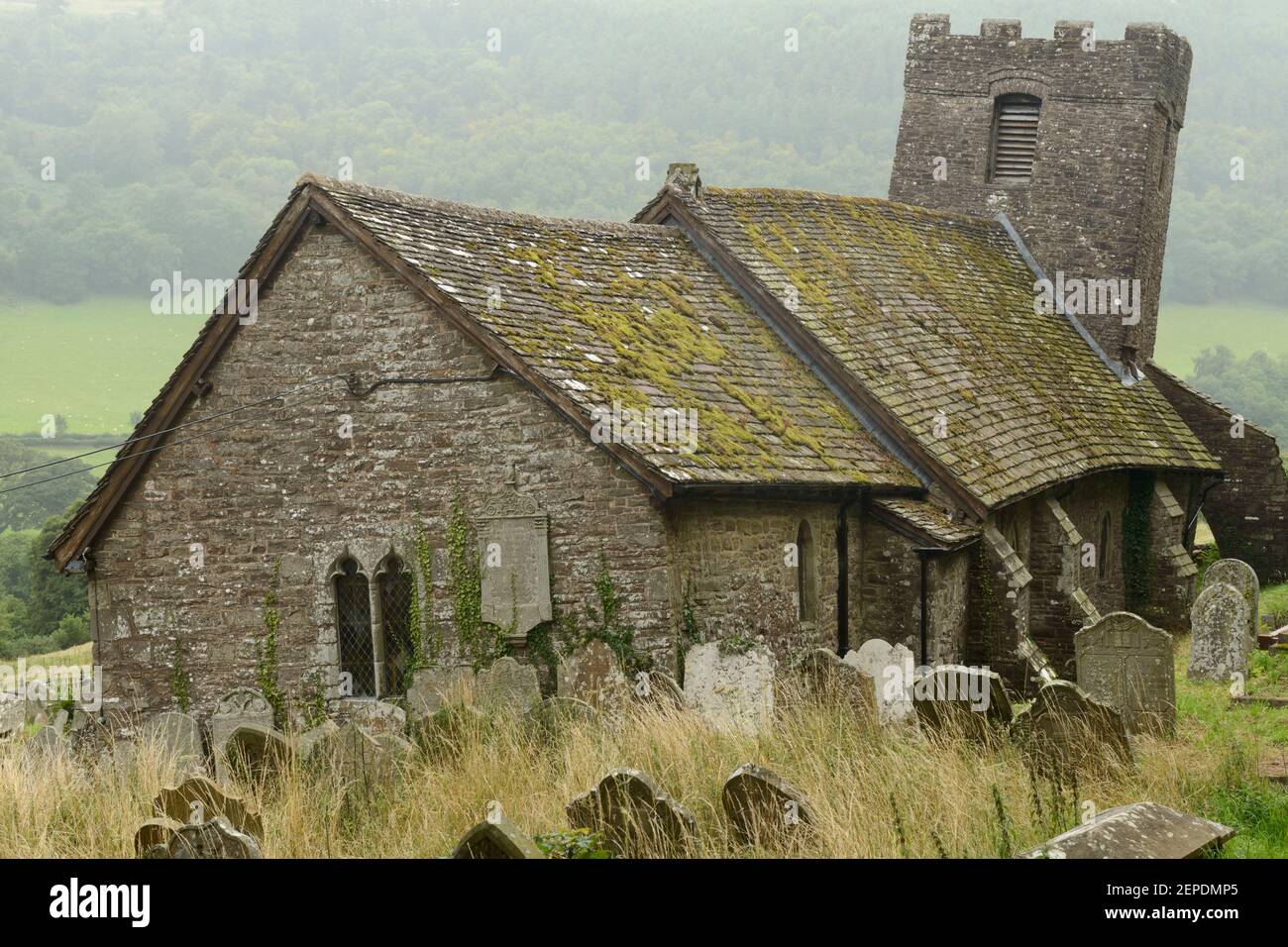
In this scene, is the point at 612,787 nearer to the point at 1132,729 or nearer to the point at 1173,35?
the point at 1132,729

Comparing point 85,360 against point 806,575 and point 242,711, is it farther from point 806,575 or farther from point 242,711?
point 806,575

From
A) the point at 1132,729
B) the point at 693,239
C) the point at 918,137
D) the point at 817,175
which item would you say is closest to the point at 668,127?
the point at 817,175

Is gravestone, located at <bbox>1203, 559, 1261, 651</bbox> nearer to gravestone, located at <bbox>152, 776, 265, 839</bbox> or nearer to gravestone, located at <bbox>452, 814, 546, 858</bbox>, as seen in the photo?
gravestone, located at <bbox>152, 776, 265, 839</bbox>

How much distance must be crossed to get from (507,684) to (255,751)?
2.96m

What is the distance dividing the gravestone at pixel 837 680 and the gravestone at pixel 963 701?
0.45m

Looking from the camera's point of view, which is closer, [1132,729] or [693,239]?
[1132,729]

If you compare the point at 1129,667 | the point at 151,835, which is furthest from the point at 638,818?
the point at 1129,667

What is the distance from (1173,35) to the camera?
30109 mm

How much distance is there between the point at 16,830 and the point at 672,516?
785 cm

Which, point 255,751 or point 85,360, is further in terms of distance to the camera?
point 85,360

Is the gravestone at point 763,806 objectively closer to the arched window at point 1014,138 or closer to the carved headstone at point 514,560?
the carved headstone at point 514,560

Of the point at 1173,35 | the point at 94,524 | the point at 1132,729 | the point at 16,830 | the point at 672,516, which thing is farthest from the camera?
the point at 1173,35

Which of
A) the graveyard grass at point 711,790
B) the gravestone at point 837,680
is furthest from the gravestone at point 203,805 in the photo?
the gravestone at point 837,680

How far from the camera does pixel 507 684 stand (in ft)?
48.3
